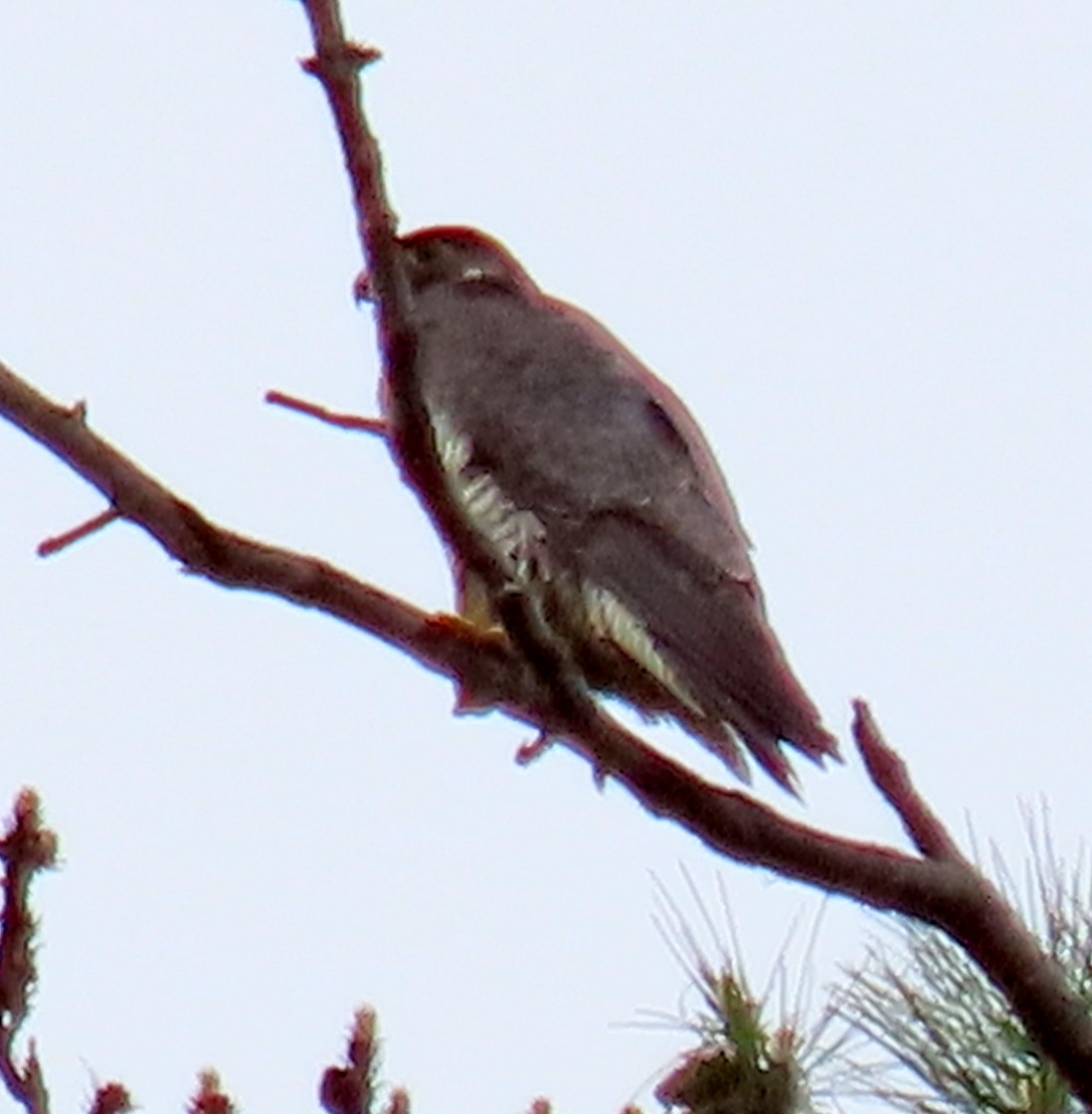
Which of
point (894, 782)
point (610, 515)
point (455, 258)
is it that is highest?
point (455, 258)

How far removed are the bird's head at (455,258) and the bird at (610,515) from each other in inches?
6.5

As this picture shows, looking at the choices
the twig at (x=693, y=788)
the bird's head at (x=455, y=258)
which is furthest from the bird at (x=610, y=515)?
the twig at (x=693, y=788)

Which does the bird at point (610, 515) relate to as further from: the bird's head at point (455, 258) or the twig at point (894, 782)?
the twig at point (894, 782)

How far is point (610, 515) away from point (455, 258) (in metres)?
1.42

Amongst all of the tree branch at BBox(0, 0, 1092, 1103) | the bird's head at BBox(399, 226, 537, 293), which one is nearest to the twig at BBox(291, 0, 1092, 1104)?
the tree branch at BBox(0, 0, 1092, 1103)

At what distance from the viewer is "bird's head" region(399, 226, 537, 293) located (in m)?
5.50

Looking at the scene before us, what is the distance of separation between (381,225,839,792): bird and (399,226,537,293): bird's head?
0.54ft

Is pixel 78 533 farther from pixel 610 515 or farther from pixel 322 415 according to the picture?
pixel 610 515

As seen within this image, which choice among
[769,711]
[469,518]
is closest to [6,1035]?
[469,518]

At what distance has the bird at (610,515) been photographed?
3.73m

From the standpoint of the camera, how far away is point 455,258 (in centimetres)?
560

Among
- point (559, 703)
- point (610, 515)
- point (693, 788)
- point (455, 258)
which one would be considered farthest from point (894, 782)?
point (455, 258)

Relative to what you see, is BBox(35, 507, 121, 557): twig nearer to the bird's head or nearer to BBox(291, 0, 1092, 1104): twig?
BBox(291, 0, 1092, 1104): twig

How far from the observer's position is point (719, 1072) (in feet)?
7.51
